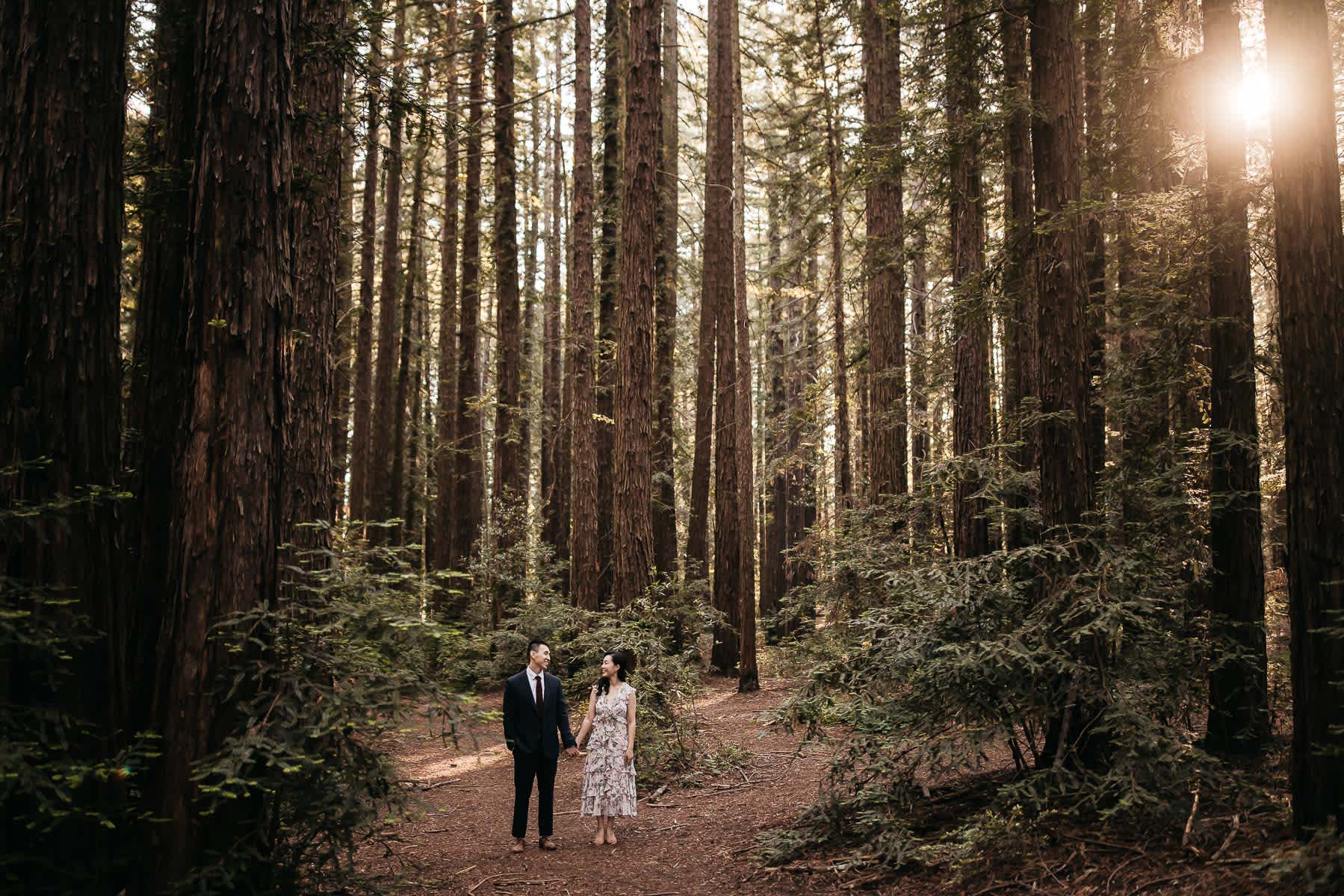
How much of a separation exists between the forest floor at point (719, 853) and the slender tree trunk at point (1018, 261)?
9.58 ft

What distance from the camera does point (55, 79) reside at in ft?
15.7

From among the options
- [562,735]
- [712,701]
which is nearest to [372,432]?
[712,701]

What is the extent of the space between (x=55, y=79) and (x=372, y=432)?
16.4 m

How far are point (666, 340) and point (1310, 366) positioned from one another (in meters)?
15.7

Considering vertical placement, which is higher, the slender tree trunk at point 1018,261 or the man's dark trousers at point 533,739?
the slender tree trunk at point 1018,261

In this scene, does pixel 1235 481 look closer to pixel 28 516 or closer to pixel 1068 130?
pixel 1068 130

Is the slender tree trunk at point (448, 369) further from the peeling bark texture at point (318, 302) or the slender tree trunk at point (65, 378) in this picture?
the slender tree trunk at point (65, 378)

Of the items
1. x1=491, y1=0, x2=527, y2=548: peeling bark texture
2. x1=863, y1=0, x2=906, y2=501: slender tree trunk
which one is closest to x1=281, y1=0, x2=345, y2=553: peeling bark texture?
x1=863, y1=0, x2=906, y2=501: slender tree trunk

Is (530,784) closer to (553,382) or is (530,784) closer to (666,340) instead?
(666,340)

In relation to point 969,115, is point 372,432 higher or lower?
lower

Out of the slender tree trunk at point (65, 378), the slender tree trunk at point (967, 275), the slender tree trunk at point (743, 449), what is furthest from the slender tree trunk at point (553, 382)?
the slender tree trunk at point (65, 378)

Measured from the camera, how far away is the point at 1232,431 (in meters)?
7.26

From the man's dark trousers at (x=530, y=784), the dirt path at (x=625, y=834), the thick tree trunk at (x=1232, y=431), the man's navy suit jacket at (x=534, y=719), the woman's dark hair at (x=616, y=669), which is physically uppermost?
the thick tree trunk at (x=1232, y=431)

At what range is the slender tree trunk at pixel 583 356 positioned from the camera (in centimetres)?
1440
